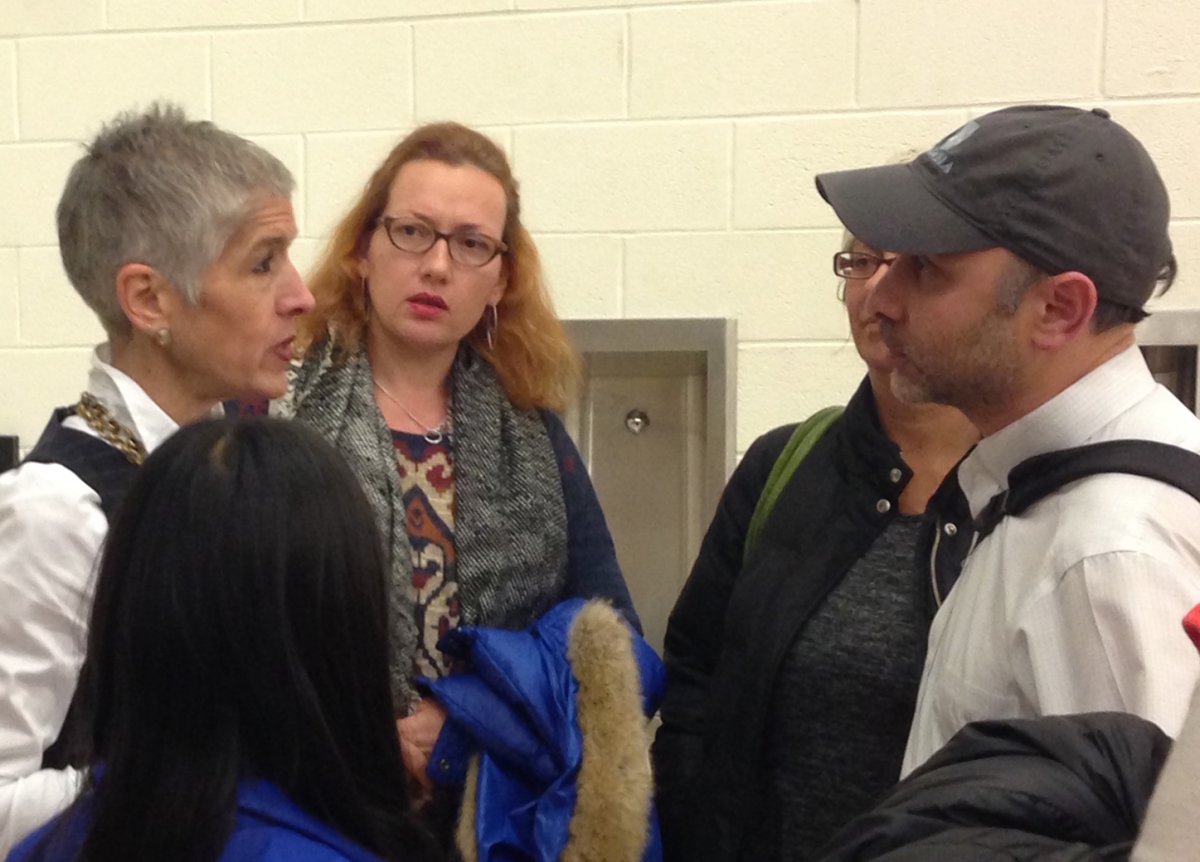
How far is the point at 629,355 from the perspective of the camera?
6.88ft

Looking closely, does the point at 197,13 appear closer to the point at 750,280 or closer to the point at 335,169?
the point at 335,169

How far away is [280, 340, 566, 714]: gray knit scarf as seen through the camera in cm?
139

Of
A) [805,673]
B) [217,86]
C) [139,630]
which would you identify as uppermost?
[217,86]

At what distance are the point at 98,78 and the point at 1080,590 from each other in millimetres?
2039

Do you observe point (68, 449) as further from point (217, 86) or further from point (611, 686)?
point (217, 86)

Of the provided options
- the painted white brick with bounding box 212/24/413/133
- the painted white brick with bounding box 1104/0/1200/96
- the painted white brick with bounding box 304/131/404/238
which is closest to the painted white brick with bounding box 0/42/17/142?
the painted white brick with bounding box 212/24/413/133

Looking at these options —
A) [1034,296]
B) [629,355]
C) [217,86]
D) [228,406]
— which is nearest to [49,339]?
[217,86]

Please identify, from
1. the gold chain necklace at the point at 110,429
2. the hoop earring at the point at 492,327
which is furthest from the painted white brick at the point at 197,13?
the gold chain necklace at the point at 110,429

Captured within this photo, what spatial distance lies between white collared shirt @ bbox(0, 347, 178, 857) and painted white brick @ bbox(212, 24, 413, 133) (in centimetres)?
124

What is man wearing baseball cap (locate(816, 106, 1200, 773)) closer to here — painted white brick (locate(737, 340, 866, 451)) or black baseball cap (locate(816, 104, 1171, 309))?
black baseball cap (locate(816, 104, 1171, 309))

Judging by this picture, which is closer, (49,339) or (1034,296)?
(1034,296)

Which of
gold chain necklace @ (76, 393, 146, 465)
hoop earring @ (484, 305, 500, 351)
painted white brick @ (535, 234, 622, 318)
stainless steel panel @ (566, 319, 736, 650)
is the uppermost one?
painted white brick @ (535, 234, 622, 318)

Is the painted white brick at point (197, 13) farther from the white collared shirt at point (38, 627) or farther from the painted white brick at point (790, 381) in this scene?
the white collared shirt at point (38, 627)

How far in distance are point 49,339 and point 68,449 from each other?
1.26 meters
